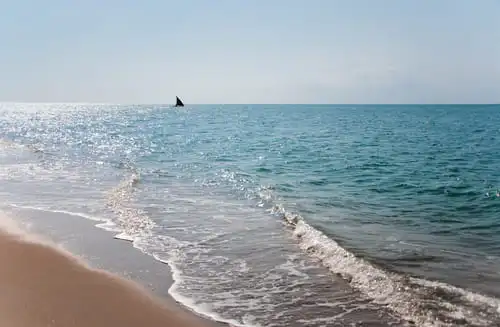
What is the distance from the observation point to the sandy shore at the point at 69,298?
6918mm

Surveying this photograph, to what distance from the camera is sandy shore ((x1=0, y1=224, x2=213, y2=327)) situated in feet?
22.7

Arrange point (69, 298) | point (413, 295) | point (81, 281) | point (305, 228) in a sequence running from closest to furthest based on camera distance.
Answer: point (69, 298)
point (413, 295)
point (81, 281)
point (305, 228)

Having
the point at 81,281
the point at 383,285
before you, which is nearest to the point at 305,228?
the point at 383,285

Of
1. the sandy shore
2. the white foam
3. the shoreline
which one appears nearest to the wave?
the white foam

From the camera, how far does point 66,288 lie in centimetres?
816

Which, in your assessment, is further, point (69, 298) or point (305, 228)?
point (305, 228)

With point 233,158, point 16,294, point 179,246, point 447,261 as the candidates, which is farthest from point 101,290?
point 233,158

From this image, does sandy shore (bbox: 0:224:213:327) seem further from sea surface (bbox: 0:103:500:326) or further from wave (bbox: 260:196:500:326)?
wave (bbox: 260:196:500:326)

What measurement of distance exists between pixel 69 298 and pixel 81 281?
87cm

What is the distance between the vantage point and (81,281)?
28.1ft

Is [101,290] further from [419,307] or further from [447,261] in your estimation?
[447,261]

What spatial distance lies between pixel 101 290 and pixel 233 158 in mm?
23473

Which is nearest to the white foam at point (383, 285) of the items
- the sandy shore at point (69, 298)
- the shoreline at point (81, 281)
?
the shoreline at point (81, 281)

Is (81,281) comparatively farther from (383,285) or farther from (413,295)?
(413,295)
